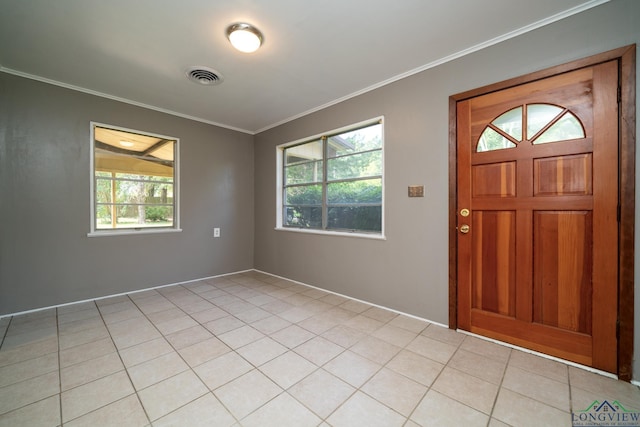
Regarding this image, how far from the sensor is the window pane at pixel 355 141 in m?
3.09

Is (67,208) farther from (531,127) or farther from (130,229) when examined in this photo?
(531,127)

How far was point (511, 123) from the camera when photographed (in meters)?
2.12

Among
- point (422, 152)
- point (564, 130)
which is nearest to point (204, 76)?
point (422, 152)

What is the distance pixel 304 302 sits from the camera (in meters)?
3.13

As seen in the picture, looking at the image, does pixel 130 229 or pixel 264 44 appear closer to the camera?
pixel 264 44

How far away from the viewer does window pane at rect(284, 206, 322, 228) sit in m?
3.83

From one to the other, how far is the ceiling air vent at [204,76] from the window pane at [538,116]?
2981mm

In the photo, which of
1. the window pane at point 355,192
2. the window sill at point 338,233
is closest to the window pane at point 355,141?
the window pane at point 355,192

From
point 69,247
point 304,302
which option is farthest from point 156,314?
point 304,302

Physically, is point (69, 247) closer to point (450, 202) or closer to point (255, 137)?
point (255, 137)

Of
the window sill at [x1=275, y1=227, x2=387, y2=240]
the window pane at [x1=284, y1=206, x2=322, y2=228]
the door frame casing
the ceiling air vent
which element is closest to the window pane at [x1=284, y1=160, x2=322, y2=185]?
the window pane at [x1=284, y1=206, x2=322, y2=228]

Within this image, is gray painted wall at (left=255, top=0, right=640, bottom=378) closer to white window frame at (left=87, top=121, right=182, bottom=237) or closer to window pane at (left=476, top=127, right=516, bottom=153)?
window pane at (left=476, top=127, right=516, bottom=153)

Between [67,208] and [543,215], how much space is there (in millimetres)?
4886

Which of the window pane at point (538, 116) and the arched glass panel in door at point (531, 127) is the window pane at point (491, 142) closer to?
the arched glass panel in door at point (531, 127)
